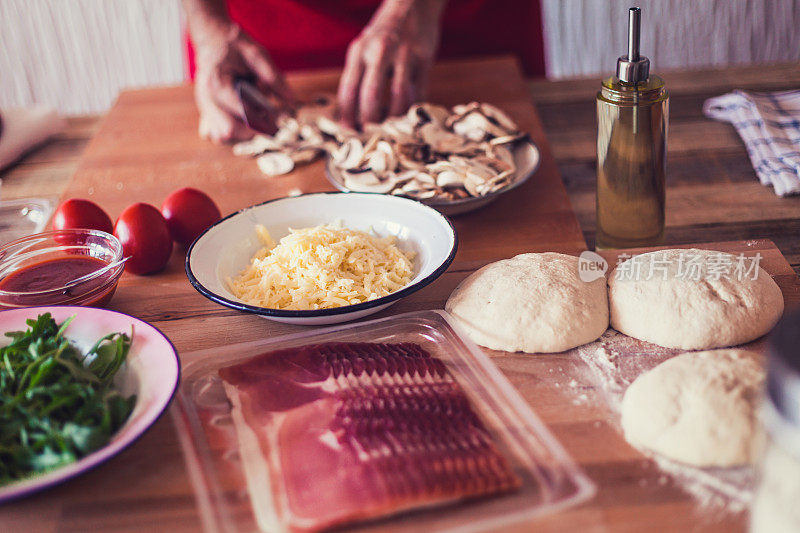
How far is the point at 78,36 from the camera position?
12.6 ft

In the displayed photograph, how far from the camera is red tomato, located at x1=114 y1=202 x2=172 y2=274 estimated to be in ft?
4.32

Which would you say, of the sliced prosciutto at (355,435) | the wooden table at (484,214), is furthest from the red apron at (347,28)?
the sliced prosciutto at (355,435)

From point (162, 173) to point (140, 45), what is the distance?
2519mm

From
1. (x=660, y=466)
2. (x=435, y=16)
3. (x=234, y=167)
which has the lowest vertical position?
(x=660, y=466)

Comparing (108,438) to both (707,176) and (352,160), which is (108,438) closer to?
(352,160)

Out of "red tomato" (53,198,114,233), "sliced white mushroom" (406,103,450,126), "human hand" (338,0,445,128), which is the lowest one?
"red tomato" (53,198,114,233)

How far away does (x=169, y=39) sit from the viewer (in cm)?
393

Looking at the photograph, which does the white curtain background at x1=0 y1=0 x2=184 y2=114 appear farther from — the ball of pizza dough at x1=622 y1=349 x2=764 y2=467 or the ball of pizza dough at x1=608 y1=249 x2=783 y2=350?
the ball of pizza dough at x1=622 y1=349 x2=764 y2=467

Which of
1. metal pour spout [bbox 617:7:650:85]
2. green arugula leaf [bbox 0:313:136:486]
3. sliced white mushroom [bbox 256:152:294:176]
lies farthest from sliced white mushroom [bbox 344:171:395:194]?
green arugula leaf [bbox 0:313:136:486]

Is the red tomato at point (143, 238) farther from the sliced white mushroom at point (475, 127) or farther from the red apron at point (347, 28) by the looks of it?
the red apron at point (347, 28)

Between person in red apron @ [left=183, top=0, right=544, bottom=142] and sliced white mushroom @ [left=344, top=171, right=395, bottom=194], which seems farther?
person in red apron @ [left=183, top=0, right=544, bottom=142]

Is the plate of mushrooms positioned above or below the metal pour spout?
below

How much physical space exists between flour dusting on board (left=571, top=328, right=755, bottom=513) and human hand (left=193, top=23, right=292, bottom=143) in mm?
1159

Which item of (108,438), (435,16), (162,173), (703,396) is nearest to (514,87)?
(435,16)
